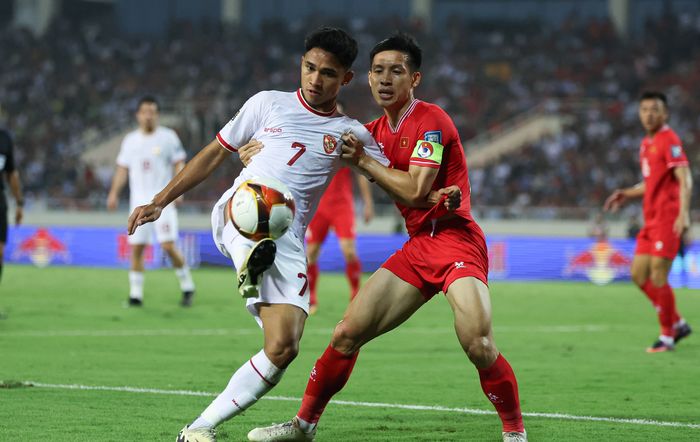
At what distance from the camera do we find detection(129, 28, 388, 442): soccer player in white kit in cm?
566

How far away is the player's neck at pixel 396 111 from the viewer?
6.34 metres

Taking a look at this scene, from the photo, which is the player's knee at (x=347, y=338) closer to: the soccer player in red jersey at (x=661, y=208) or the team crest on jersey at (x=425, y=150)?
the team crest on jersey at (x=425, y=150)

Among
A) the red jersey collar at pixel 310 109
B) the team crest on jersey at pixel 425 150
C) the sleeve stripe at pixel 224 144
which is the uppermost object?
the red jersey collar at pixel 310 109

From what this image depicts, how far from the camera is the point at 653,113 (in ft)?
35.9

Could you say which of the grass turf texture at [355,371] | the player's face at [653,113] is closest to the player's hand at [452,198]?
the grass turf texture at [355,371]

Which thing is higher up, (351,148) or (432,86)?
(351,148)

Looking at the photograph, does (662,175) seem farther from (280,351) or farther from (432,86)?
(432,86)

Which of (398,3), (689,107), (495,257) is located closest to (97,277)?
(495,257)

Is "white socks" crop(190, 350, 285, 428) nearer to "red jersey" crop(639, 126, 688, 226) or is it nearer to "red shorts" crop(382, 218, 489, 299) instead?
"red shorts" crop(382, 218, 489, 299)

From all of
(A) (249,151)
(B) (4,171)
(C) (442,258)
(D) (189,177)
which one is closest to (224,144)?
(A) (249,151)

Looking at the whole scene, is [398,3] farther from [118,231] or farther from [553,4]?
[118,231]

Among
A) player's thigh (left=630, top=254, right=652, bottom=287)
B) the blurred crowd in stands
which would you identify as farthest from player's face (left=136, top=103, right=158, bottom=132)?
the blurred crowd in stands

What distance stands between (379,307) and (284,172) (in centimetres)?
90

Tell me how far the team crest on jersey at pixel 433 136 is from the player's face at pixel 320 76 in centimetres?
54
